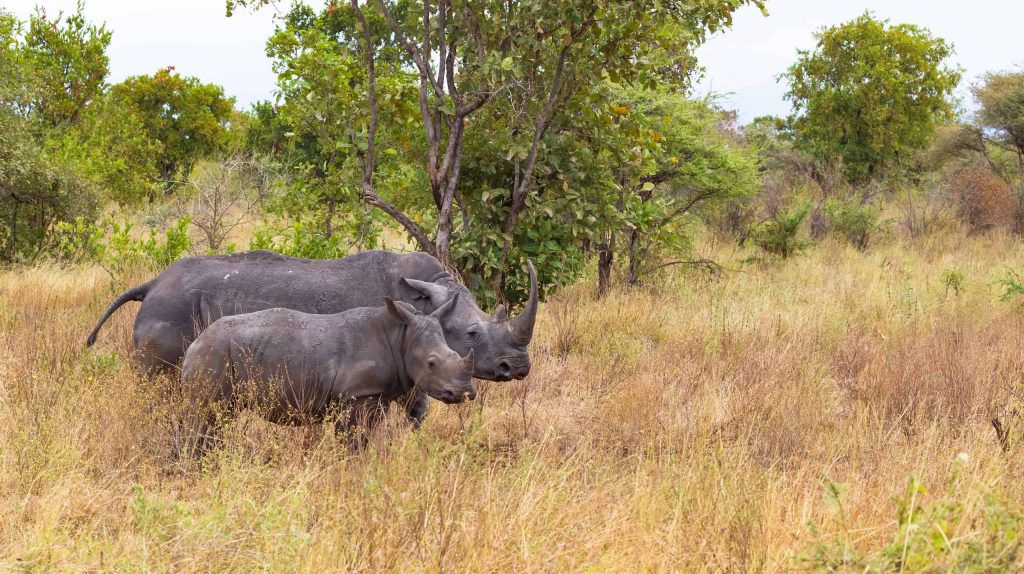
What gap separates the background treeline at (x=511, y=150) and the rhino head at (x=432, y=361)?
281 cm

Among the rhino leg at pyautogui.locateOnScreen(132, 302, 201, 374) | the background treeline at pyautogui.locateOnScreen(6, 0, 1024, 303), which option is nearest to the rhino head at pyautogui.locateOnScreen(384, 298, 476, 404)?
the rhino leg at pyautogui.locateOnScreen(132, 302, 201, 374)

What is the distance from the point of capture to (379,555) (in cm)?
369

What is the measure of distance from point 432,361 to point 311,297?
1.54 m

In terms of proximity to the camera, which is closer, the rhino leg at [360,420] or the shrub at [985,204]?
the rhino leg at [360,420]

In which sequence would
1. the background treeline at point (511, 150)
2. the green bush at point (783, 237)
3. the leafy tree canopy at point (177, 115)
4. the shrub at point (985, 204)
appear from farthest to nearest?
the leafy tree canopy at point (177, 115) → the shrub at point (985, 204) → the green bush at point (783, 237) → the background treeline at point (511, 150)

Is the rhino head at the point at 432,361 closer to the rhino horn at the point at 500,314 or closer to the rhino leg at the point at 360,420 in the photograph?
the rhino leg at the point at 360,420

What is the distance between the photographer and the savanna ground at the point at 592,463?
379 cm

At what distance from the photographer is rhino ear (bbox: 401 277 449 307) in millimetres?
6496

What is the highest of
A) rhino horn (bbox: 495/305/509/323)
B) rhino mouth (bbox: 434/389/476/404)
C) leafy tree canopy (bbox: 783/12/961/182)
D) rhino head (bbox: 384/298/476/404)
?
leafy tree canopy (bbox: 783/12/961/182)

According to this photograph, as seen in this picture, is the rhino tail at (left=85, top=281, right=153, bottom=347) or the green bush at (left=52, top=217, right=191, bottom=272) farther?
the green bush at (left=52, top=217, right=191, bottom=272)

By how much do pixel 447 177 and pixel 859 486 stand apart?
15.9 ft

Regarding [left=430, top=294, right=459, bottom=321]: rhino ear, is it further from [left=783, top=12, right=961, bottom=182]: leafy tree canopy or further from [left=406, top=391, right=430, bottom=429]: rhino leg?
[left=783, top=12, right=961, bottom=182]: leafy tree canopy

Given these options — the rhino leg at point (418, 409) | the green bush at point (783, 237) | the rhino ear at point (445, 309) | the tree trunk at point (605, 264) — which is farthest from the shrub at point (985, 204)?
the rhino leg at point (418, 409)

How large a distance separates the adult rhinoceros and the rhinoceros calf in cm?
41
